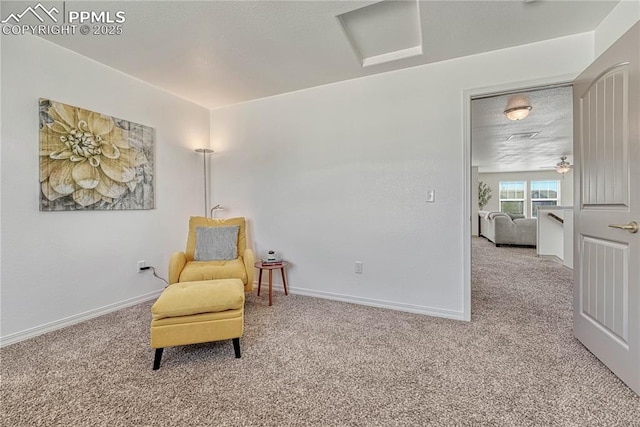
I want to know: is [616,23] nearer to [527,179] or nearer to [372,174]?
[372,174]

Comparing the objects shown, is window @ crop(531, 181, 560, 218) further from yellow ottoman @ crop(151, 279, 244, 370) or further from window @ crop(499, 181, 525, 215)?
yellow ottoman @ crop(151, 279, 244, 370)

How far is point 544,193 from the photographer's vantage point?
32.0ft

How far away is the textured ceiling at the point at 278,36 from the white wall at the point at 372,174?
0.19 meters

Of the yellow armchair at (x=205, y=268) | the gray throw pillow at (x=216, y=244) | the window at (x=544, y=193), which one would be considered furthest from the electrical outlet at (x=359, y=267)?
the window at (x=544, y=193)

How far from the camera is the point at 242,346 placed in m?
2.00

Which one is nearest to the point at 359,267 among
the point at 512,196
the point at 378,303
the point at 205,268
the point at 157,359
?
the point at 378,303

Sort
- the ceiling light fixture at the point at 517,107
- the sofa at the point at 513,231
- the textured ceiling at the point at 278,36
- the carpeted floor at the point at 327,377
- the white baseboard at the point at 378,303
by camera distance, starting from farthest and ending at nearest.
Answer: the sofa at the point at 513,231 → the ceiling light fixture at the point at 517,107 → the white baseboard at the point at 378,303 → the textured ceiling at the point at 278,36 → the carpeted floor at the point at 327,377

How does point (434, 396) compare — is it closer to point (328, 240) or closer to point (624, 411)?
point (624, 411)

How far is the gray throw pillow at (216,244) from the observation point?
2.98 meters

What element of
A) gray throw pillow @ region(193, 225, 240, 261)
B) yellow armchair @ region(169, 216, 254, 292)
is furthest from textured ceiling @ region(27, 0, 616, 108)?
yellow armchair @ region(169, 216, 254, 292)

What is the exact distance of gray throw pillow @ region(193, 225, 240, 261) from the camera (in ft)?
9.79

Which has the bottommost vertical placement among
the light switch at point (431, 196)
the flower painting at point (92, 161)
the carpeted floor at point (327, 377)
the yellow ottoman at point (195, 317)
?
the carpeted floor at point (327, 377)

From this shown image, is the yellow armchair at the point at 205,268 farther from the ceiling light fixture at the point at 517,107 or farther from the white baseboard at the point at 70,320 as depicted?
the ceiling light fixture at the point at 517,107

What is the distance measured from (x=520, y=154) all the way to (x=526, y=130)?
251 centimetres
